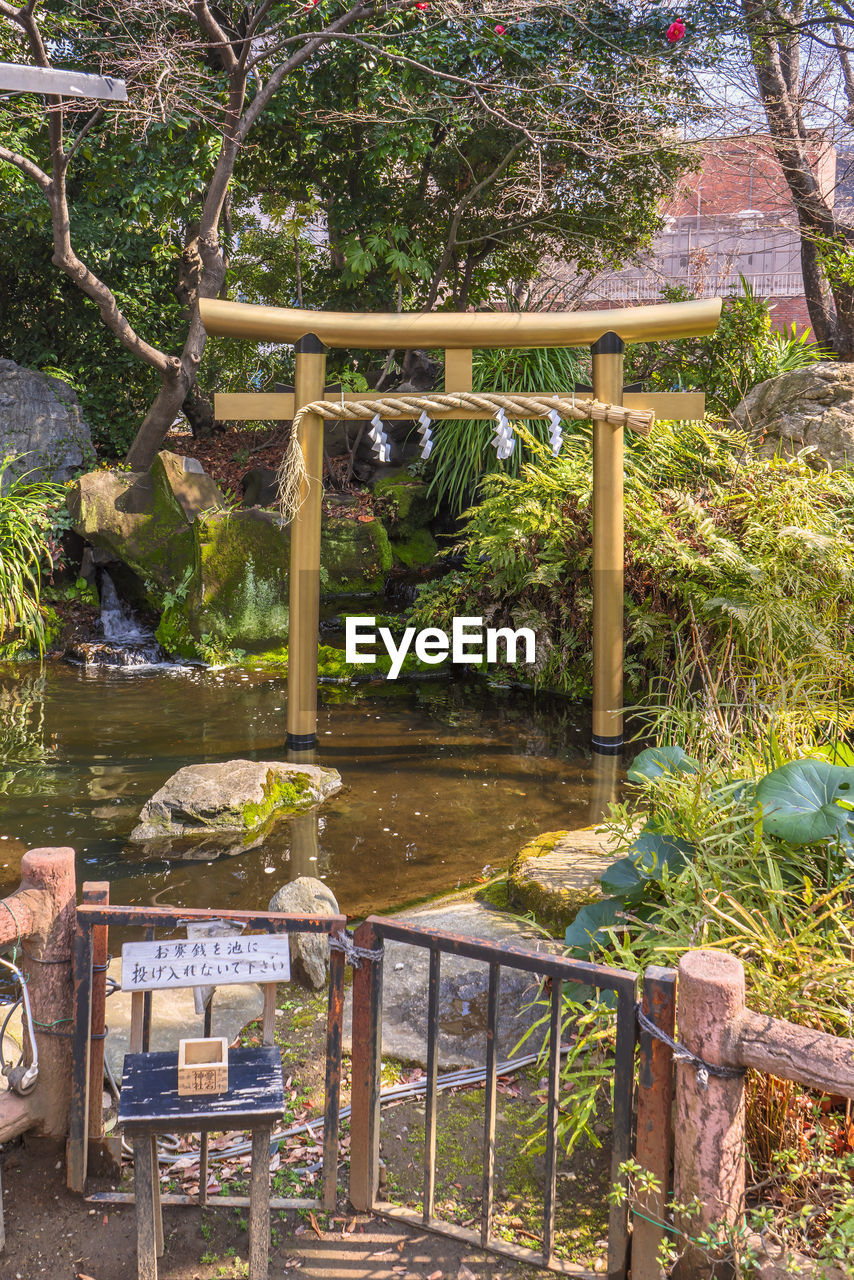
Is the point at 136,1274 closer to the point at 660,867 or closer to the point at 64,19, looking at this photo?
the point at 660,867

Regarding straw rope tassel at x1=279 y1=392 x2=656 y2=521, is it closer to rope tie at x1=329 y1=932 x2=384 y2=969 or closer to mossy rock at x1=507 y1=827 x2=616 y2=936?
mossy rock at x1=507 y1=827 x2=616 y2=936

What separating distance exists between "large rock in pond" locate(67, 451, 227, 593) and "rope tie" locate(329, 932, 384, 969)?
7207 mm

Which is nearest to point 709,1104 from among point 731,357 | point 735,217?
point 731,357

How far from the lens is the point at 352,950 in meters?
2.24

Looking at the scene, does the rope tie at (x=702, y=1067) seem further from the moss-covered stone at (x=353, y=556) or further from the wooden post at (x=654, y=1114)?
the moss-covered stone at (x=353, y=556)

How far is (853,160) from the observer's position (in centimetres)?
1027

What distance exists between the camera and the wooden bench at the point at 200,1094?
1.96 meters

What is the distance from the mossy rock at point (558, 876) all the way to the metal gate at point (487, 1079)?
1.41 meters

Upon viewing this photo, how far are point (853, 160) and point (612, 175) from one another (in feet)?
8.24

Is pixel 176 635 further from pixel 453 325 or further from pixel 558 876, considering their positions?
pixel 558 876

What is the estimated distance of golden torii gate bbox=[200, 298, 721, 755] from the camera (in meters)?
6.01

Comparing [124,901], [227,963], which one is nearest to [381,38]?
[124,901]

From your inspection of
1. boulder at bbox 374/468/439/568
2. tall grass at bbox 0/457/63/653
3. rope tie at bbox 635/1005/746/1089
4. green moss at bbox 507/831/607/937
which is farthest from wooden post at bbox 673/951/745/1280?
boulder at bbox 374/468/439/568

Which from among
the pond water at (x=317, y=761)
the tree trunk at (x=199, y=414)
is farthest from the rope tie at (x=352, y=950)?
the tree trunk at (x=199, y=414)
